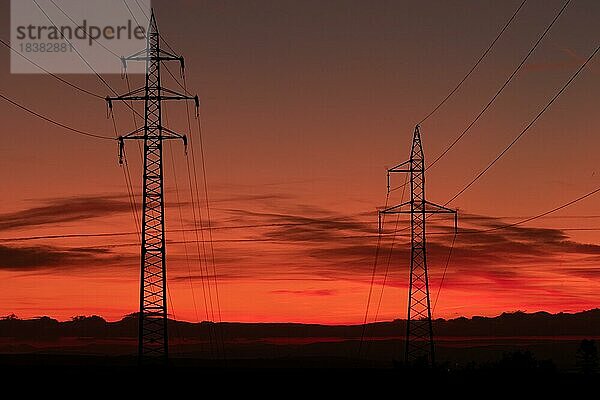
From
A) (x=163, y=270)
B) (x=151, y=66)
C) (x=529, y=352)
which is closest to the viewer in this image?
(x=163, y=270)

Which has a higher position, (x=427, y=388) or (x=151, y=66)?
(x=151, y=66)

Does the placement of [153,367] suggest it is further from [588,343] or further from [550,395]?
[588,343]

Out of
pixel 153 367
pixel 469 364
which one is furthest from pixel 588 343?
pixel 153 367

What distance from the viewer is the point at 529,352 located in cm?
14462

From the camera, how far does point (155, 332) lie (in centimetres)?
5891

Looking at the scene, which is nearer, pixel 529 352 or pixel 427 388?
pixel 427 388

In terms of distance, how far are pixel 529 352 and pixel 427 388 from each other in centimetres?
8260

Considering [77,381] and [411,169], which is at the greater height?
[411,169]

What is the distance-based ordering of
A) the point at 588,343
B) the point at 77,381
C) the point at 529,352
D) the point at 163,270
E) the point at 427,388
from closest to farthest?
the point at 163,270 → the point at 427,388 → the point at 77,381 → the point at 529,352 → the point at 588,343

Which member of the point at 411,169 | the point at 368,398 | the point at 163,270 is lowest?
the point at 368,398

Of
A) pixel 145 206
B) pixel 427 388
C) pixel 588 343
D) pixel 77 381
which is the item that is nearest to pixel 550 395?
pixel 427 388

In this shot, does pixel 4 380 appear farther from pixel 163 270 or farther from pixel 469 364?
pixel 469 364

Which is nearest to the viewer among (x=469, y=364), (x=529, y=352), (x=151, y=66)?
(x=151, y=66)

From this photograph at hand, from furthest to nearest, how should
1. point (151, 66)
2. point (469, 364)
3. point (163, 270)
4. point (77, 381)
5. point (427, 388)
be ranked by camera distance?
point (469, 364), point (77, 381), point (427, 388), point (151, 66), point (163, 270)
